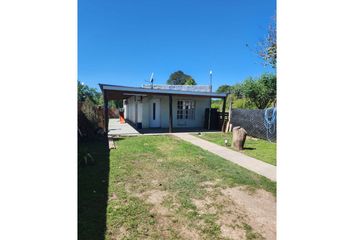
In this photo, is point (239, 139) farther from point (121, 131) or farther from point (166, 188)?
point (121, 131)

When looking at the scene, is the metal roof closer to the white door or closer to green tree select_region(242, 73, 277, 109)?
the white door

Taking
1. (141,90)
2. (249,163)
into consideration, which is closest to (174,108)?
(141,90)

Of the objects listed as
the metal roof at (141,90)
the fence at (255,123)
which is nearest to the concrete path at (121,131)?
the metal roof at (141,90)

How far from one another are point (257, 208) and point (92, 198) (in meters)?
2.64

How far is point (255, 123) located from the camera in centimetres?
1191

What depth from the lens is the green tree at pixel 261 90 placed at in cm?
2205

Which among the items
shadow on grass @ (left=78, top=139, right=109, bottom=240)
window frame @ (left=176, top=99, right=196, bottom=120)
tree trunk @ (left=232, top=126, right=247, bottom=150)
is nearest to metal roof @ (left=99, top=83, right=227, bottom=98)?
window frame @ (left=176, top=99, right=196, bottom=120)

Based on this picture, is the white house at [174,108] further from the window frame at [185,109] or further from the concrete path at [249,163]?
the concrete path at [249,163]
